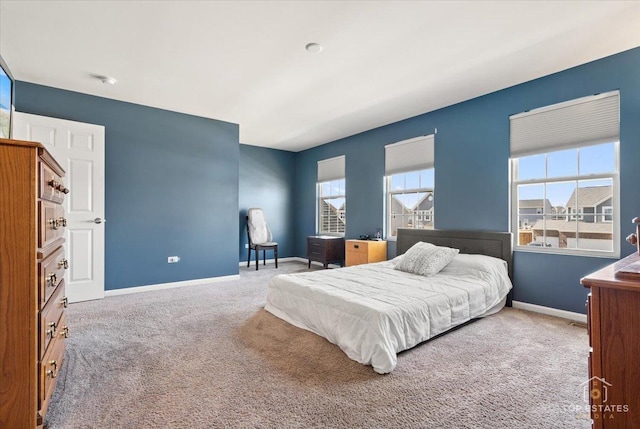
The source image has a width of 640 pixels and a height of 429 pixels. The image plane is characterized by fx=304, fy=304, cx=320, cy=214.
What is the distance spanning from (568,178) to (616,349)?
310 cm

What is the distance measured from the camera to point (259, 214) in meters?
6.49

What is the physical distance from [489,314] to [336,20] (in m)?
3.26

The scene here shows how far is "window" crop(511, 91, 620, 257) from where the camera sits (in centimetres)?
303

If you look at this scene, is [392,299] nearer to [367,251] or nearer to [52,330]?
[52,330]

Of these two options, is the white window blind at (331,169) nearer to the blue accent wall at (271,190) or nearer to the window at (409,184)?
the blue accent wall at (271,190)

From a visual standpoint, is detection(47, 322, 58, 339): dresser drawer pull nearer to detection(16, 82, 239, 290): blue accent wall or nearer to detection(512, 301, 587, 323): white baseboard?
detection(16, 82, 239, 290): blue accent wall

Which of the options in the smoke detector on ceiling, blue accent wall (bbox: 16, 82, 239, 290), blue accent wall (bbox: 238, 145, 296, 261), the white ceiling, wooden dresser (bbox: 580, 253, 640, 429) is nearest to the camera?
wooden dresser (bbox: 580, 253, 640, 429)

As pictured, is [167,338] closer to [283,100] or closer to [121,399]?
[121,399]

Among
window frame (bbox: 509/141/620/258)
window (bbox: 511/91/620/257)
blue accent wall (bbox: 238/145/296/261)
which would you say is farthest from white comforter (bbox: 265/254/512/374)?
blue accent wall (bbox: 238/145/296/261)

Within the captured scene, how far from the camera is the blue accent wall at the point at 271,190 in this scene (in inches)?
263

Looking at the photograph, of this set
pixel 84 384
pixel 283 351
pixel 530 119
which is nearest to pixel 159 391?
pixel 84 384

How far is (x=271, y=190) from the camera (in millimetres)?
7086

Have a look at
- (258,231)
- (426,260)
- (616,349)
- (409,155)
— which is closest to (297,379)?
(616,349)

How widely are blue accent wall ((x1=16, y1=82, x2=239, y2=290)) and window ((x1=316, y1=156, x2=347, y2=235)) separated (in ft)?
6.87
